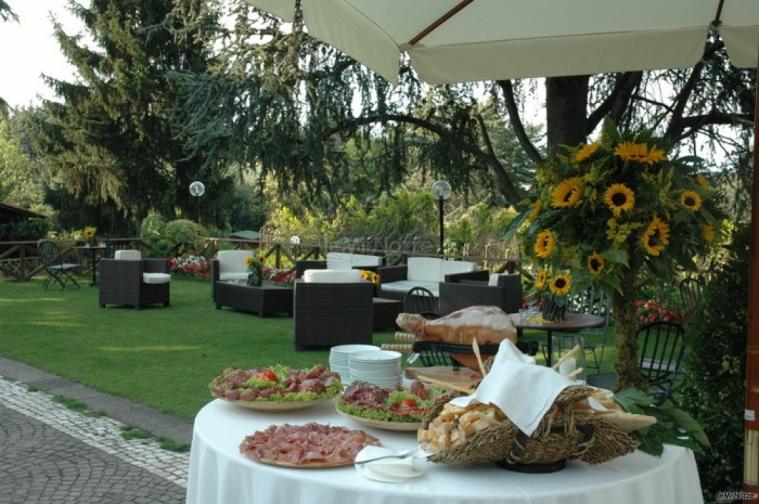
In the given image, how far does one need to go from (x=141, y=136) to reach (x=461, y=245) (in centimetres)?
1481

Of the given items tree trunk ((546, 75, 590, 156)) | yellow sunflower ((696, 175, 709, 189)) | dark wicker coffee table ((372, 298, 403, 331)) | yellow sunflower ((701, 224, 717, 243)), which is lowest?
dark wicker coffee table ((372, 298, 403, 331))

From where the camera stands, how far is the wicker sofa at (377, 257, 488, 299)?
11719 mm

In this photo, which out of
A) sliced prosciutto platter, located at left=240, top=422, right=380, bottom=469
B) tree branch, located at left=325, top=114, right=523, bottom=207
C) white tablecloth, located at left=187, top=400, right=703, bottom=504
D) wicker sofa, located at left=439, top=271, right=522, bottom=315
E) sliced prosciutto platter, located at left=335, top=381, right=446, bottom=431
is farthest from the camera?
tree branch, located at left=325, top=114, right=523, bottom=207

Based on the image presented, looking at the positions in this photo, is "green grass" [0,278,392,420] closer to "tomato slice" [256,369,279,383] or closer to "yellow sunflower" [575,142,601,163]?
"tomato slice" [256,369,279,383]

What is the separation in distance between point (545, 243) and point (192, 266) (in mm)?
16617

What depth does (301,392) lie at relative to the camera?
2.46m

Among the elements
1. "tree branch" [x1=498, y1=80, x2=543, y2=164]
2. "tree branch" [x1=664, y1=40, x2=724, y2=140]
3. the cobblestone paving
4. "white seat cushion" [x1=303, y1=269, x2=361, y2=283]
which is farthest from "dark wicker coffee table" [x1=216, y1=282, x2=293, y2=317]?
"tree branch" [x1=664, y1=40, x2=724, y2=140]

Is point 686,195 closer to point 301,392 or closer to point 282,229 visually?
point 301,392

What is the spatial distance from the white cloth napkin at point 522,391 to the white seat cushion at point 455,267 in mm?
9946

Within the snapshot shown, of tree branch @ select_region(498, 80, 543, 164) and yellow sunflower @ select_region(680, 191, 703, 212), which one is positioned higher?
tree branch @ select_region(498, 80, 543, 164)

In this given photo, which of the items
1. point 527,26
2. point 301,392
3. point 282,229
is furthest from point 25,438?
point 282,229

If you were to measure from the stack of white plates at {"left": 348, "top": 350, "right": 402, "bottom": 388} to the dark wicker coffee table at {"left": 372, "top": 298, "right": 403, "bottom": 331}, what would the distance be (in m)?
7.58

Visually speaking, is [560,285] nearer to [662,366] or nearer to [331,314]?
[662,366]

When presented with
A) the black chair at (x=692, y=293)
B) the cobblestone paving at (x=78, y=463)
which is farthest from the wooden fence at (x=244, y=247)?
the cobblestone paving at (x=78, y=463)
